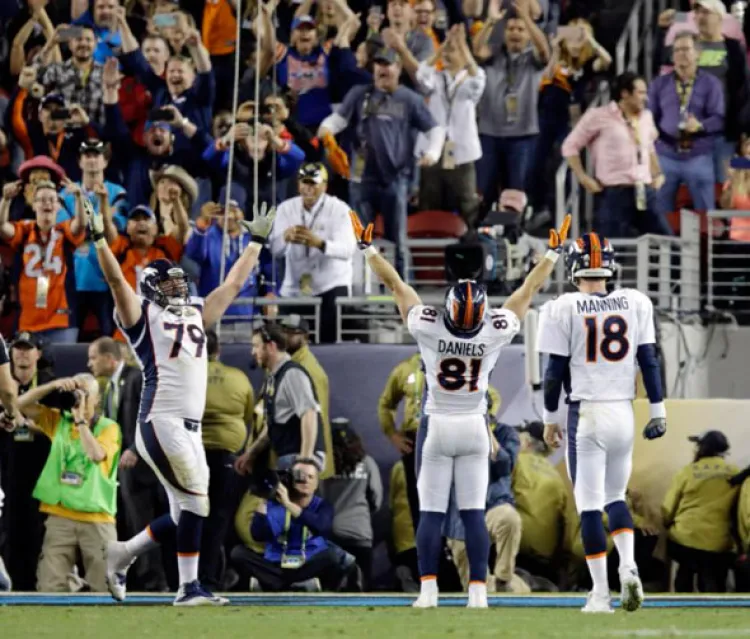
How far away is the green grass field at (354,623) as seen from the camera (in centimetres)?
878

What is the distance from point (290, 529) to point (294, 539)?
79 mm

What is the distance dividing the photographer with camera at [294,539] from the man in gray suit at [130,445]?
85 cm

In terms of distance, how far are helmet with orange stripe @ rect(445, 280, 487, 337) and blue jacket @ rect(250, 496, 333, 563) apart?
125 inches

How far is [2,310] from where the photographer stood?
15555mm

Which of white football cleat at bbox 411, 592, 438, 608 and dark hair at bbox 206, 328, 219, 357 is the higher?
dark hair at bbox 206, 328, 219, 357

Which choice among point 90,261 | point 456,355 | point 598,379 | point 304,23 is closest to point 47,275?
point 90,261

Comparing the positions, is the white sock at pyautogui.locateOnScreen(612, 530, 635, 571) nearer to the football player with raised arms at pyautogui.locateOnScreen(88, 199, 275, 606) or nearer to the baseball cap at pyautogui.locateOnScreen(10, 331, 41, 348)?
the football player with raised arms at pyautogui.locateOnScreen(88, 199, 275, 606)

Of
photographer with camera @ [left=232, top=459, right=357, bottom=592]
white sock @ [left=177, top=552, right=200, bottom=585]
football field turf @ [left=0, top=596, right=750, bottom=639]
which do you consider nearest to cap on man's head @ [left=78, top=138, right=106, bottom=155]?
photographer with camera @ [left=232, top=459, right=357, bottom=592]

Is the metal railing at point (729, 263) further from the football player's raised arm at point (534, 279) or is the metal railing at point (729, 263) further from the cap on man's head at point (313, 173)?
the football player's raised arm at point (534, 279)

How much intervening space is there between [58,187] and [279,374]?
3.37 metres

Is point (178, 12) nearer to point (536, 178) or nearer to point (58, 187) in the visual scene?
point (58, 187)

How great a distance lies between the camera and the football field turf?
880 cm

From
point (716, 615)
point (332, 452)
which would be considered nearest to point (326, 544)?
point (332, 452)

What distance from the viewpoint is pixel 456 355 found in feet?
35.5
